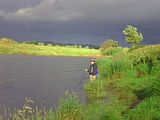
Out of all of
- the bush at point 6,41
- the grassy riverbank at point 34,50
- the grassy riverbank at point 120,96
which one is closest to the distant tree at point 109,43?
Result: the grassy riverbank at point 34,50

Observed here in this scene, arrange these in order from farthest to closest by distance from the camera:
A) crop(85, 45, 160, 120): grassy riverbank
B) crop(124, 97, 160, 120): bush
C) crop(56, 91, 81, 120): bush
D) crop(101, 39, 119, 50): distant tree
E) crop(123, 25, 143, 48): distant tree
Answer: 1. crop(101, 39, 119, 50): distant tree
2. crop(123, 25, 143, 48): distant tree
3. crop(56, 91, 81, 120): bush
4. crop(85, 45, 160, 120): grassy riverbank
5. crop(124, 97, 160, 120): bush

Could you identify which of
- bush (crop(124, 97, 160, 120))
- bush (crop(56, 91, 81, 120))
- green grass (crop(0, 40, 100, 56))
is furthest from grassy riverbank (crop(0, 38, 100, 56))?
bush (crop(124, 97, 160, 120))

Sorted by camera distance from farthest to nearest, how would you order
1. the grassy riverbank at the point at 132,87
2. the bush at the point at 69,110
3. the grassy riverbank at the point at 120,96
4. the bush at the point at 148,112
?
the bush at the point at 69,110
the grassy riverbank at the point at 132,87
the grassy riverbank at the point at 120,96
the bush at the point at 148,112

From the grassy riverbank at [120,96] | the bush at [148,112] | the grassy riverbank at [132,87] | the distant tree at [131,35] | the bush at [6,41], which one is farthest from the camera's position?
the bush at [6,41]

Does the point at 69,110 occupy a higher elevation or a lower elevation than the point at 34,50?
lower

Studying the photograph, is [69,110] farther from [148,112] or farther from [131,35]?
[131,35]

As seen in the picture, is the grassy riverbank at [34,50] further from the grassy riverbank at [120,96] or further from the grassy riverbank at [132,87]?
the grassy riverbank at [120,96]

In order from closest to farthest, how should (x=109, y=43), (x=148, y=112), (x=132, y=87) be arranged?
(x=148, y=112) < (x=132, y=87) < (x=109, y=43)

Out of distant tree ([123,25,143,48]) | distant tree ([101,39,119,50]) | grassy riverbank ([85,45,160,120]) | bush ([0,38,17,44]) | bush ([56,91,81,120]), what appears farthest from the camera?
bush ([0,38,17,44])

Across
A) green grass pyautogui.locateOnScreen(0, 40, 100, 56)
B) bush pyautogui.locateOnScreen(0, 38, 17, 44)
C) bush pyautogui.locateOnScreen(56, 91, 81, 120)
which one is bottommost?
bush pyautogui.locateOnScreen(56, 91, 81, 120)

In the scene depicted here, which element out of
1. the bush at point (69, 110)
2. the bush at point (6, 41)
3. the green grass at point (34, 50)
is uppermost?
the bush at point (6, 41)

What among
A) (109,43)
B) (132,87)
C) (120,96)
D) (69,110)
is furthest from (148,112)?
(109,43)

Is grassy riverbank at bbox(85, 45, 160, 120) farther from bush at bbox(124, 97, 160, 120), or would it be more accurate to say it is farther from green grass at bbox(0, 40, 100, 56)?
green grass at bbox(0, 40, 100, 56)

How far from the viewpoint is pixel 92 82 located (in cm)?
2980
